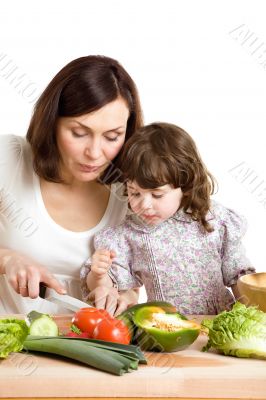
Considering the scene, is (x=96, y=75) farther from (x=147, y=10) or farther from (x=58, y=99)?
(x=147, y=10)

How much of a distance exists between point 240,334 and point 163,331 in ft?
0.61

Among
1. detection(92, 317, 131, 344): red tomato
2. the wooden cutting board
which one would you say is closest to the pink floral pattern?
detection(92, 317, 131, 344): red tomato

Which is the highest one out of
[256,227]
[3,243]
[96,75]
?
[96,75]

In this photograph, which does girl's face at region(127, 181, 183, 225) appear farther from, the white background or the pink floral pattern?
the white background

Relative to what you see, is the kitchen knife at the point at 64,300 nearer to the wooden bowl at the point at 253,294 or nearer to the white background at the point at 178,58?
the wooden bowl at the point at 253,294

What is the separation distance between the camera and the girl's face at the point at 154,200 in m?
2.28

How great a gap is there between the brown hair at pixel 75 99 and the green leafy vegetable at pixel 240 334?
850 mm

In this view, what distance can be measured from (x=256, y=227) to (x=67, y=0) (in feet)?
5.16

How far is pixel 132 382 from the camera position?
1.63 metres

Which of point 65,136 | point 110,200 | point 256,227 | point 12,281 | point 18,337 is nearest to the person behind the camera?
point 18,337

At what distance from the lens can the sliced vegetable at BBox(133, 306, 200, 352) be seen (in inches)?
71.0

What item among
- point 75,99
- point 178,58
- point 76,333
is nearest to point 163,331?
point 76,333

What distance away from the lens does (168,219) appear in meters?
2.47

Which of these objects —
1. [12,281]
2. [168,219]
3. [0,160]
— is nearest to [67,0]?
[0,160]
